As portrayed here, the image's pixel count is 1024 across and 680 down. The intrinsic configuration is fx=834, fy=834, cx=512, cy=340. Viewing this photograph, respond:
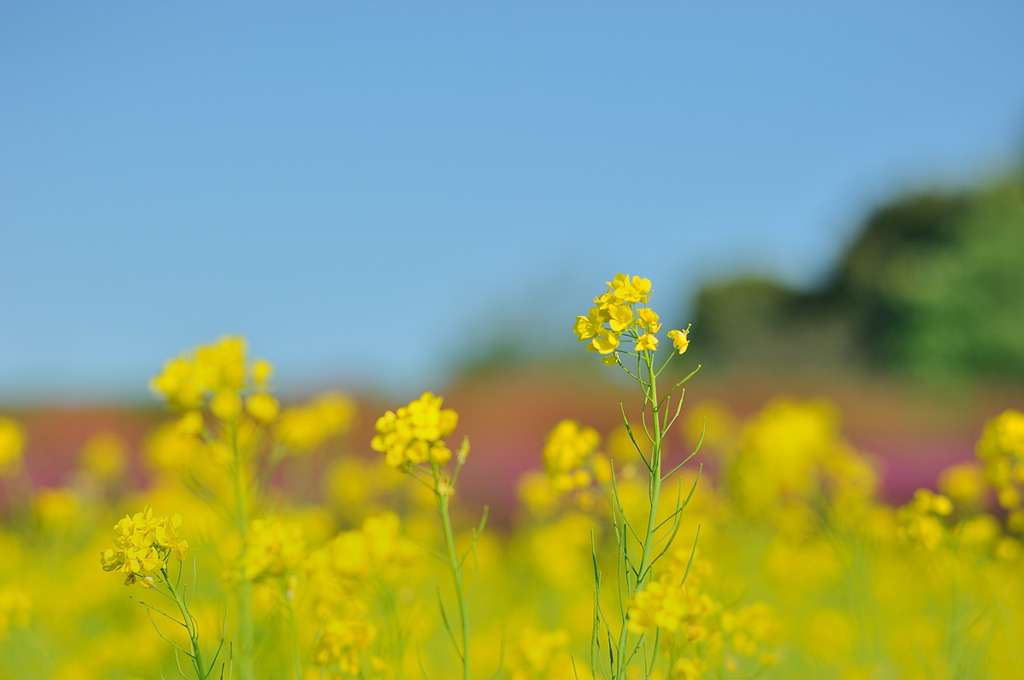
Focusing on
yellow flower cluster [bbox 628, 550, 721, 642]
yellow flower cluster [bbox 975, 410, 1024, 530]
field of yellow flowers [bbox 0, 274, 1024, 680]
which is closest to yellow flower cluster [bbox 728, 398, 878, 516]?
field of yellow flowers [bbox 0, 274, 1024, 680]

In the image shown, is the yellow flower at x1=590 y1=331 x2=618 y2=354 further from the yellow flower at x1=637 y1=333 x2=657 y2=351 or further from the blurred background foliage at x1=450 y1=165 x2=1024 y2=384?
the blurred background foliage at x1=450 y1=165 x2=1024 y2=384

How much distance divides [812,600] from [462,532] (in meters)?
2.46

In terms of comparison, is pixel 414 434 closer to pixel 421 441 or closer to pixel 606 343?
pixel 421 441

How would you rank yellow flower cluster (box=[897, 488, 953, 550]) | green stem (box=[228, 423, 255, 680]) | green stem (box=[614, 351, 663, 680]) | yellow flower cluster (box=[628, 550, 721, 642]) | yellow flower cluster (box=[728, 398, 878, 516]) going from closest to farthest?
yellow flower cluster (box=[628, 550, 721, 642]) < green stem (box=[614, 351, 663, 680]) < green stem (box=[228, 423, 255, 680]) < yellow flower cluster (box=[897, 488, 953, 550]) < yellow flower cluster (box=[728, 398, 878, 516])

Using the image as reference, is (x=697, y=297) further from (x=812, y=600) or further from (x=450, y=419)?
(x=450, y=419)

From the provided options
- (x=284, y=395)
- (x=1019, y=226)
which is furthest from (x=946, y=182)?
(x=284, y=395)

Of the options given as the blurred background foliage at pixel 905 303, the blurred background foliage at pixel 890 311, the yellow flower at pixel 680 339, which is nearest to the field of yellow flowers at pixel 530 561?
the yellow flower at pixel 680 339

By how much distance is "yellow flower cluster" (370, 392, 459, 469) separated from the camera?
4.72 feet

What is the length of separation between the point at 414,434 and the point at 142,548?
0.48m

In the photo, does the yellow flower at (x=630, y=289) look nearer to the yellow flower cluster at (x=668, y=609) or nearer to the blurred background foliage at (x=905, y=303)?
the yellow flower cluster at (x=668, y=609)

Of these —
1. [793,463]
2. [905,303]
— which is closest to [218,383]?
[793,463]

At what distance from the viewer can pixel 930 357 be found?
18.8 m

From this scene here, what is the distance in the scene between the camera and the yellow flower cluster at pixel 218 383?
203 cm

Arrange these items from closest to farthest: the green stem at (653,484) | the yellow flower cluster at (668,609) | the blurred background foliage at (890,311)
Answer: the yellow flower cluster at (668,609) → the green stem at (653,484) → the blurred background foliage at (890,311)
